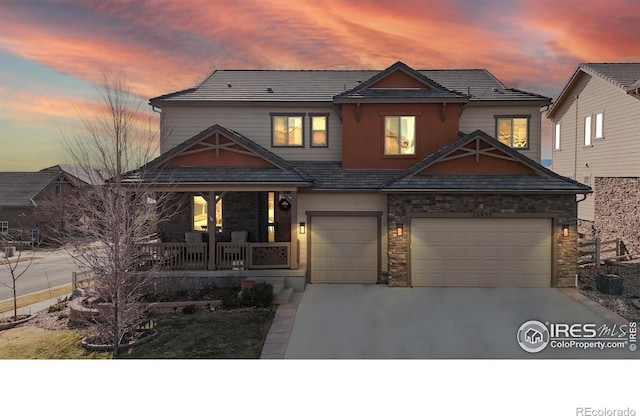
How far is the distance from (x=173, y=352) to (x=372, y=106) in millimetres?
8824

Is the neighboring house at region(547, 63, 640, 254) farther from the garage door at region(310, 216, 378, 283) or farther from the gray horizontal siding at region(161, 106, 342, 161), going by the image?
the gray horizontal siding at region(161, 106, 342, 161)

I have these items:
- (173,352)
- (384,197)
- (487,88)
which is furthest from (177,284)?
(487,88)

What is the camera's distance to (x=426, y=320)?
8.02 meters

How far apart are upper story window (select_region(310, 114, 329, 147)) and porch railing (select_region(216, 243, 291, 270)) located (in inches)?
155

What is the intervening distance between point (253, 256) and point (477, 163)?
731cm

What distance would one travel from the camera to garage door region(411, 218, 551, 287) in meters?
10.3

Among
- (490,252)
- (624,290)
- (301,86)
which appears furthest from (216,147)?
(624,290)

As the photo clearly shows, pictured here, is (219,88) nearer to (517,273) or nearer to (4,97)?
(4,97)

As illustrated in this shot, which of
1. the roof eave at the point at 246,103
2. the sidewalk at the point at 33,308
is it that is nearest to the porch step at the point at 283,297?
the sidewalk at the point at 33,308

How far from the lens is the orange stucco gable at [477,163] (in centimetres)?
1083

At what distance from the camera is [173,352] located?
677 cm

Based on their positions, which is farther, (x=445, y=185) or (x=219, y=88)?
(x=219, y=88)

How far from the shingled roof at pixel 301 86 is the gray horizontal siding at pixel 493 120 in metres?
0.34

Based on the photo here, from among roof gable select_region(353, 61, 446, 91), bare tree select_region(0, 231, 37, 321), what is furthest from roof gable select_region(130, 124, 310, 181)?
bare tree select_region(0, 231, 37, 321)
